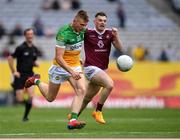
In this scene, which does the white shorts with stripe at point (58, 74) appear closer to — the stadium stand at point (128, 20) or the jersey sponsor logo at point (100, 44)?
the jersey sponsor logo at point (100, 44)

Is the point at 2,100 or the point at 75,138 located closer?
the point at 75,138

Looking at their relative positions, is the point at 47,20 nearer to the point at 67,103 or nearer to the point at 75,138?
the point at 67,103

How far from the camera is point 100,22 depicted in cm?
1731

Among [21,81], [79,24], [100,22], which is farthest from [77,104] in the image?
[21,81]

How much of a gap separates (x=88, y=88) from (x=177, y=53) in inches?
788

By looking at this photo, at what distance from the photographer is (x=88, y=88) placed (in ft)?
58.2

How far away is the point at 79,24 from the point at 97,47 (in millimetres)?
1279

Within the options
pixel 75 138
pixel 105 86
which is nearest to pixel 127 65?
pixel 105 86

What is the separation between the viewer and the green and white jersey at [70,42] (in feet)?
54.1

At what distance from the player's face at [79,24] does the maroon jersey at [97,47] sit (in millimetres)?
840

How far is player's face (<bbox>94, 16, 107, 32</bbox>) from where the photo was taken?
677 inches

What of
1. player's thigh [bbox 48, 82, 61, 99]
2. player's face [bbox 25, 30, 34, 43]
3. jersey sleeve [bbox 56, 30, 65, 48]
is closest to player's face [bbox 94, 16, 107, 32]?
jersey sleeve [bbox 56, 30, 65, 48]

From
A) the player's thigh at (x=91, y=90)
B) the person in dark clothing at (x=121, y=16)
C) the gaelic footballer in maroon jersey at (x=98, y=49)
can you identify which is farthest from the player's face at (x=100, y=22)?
the person in dark clothing at (x=121, y=16)

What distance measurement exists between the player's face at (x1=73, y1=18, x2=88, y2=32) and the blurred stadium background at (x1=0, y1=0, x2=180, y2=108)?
571 inches
